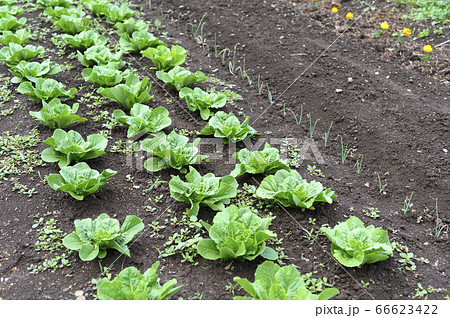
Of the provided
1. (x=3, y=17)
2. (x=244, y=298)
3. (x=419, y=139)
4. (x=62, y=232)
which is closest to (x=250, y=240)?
(x=244, y=298)

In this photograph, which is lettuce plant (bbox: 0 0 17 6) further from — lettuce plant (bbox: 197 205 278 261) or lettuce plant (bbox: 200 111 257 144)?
lettuce plant (bbox: 197 205 278 261)

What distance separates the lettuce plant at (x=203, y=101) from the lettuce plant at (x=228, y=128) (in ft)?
0.85

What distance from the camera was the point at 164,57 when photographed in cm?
485

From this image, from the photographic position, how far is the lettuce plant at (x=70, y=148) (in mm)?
3539

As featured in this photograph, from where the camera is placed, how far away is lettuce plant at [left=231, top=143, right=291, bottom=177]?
349 cm

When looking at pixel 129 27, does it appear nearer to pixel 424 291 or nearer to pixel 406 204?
pixel 406 204

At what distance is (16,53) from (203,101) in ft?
8.13

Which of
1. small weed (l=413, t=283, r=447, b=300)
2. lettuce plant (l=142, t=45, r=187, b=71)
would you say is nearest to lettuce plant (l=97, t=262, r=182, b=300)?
small weed (l=413, t=283, r=447, b=300)

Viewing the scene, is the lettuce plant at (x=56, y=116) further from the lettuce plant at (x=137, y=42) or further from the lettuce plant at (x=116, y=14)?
the lettuce plant at (x=116, y=14)

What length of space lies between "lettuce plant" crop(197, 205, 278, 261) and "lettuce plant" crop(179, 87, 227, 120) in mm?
1581

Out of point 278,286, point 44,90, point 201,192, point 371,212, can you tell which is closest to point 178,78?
point 44,90

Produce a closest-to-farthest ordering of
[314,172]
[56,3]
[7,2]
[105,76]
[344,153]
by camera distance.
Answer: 1. [314,172]
2. [344,153]
3. [105,76]
4. [56,3]
5. [7,2]

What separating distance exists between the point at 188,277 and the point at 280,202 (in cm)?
98

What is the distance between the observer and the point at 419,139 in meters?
4.05
